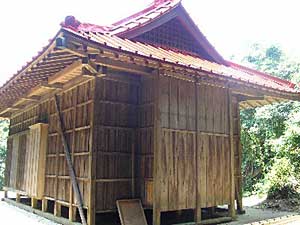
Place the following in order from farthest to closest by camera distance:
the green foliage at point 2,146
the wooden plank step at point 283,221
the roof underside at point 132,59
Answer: the green foliage at point 2,146
the wooden plank step at point 283,221
the roof underside at point 132,59

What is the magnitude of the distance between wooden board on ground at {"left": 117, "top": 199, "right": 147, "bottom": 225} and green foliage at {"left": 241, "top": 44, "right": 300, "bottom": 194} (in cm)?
703

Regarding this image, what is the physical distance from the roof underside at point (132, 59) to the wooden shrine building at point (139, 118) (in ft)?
0.09

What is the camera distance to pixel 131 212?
5844 millimetres

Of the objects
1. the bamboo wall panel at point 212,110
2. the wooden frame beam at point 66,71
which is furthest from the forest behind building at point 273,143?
the wooden frame beam at point 66,71

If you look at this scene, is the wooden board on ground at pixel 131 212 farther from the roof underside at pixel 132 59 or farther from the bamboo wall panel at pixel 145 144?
the roof underside at pixel 132 59

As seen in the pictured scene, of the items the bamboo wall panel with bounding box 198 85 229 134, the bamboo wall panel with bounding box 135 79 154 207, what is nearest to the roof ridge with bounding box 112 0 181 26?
the bamboo wall panel with bounding box 135 79 154 207

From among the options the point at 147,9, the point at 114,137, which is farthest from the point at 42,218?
the point at 147,9

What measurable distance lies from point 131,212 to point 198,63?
3246 mm

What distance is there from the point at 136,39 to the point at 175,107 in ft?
5.64

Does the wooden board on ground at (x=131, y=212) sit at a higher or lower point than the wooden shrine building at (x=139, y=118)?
lower

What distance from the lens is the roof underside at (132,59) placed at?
470 centimetres

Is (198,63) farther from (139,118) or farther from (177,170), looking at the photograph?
(177,170)

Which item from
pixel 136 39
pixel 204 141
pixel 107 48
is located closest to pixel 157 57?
pixel 107 48

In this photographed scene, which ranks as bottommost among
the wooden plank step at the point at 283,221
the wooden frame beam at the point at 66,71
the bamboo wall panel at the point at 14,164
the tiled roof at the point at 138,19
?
the wooden plank step at the point at 283,221
